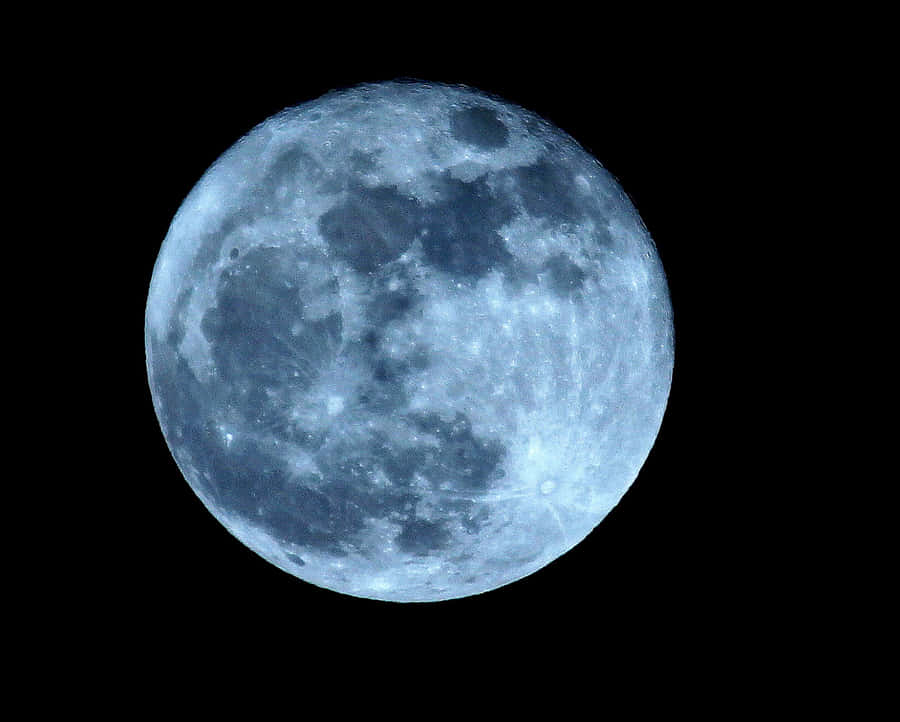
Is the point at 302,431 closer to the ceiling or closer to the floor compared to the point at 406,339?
closer to the floor

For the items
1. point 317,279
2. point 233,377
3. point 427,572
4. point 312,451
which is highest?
point 317,279

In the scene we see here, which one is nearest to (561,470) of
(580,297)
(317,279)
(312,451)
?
(580,297)

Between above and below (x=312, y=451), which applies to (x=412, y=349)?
above

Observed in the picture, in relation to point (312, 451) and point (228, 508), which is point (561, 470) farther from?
point (228, 508)

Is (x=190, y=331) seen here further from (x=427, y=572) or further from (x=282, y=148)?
(x=427, y=572)

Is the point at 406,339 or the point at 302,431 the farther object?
the point at 302,431

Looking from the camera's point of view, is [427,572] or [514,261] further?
[427,572]
